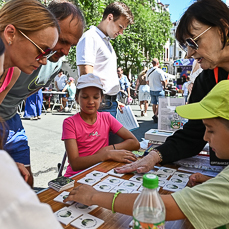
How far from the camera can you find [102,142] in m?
2.24

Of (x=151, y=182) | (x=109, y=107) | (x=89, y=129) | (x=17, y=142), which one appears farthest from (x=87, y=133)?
(x=151, y=182)

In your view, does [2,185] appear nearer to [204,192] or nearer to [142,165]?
[204,192]

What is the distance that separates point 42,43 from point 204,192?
1.15 meters

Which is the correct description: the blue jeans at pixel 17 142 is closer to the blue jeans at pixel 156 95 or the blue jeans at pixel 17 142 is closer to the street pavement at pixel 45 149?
the street pavement at pixel 45 149

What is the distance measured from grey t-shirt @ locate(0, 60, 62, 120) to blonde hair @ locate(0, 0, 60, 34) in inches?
19.5

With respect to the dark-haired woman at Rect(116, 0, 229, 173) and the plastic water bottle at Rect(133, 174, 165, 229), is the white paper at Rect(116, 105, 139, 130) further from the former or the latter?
the plastic water bottle at Rect(133, 174, 165, 229)

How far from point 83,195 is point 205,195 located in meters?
0.53

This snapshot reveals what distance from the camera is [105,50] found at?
269 cm

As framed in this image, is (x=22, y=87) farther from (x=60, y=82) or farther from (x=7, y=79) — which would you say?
(x=60, y=82)

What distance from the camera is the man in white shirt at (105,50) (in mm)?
2537

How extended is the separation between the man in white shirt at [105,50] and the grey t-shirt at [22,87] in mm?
485

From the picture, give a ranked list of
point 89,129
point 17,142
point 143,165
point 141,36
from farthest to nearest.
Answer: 1. point 141,36
2. point 89,129
3. point 17,142
4. point 143,165

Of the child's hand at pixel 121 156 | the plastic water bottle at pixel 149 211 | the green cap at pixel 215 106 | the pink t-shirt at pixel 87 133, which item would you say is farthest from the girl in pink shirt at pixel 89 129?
the plastic water bottle at pixel 149 211

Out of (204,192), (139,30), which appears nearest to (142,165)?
(204,192)
